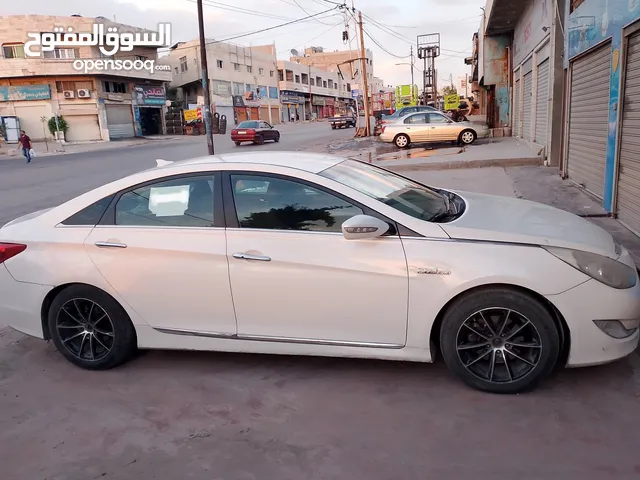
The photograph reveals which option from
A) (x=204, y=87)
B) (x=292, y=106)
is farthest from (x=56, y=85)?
(x=292, y=106)

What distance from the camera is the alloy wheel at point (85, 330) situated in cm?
403

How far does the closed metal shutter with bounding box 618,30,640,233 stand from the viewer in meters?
6.93

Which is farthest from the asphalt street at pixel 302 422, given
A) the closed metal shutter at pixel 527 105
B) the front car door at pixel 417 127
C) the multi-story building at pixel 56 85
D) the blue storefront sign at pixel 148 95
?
the blue storefront sign at pixel 148 95

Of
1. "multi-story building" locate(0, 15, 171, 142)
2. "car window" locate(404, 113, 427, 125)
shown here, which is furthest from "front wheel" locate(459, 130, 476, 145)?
"multi-story building" locate(0, 15, 171, 142)

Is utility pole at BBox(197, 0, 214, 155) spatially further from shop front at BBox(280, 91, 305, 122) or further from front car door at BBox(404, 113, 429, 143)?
shop front at BBox(280, 91, 305, 122)

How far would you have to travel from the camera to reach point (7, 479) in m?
2.85

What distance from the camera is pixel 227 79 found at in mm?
67312

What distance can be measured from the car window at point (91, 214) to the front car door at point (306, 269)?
97 centimetres

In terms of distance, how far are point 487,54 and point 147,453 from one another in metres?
27.7

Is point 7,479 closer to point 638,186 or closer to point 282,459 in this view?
point 282,459

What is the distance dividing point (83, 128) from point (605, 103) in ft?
156

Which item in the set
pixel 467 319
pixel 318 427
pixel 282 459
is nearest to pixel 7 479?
pixel 282 459

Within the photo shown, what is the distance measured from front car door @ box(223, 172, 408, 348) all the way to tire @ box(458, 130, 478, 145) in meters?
20.4

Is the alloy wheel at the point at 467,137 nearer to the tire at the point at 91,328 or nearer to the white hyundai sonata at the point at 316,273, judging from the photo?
the white hyundai sonata at the point at 316,273
